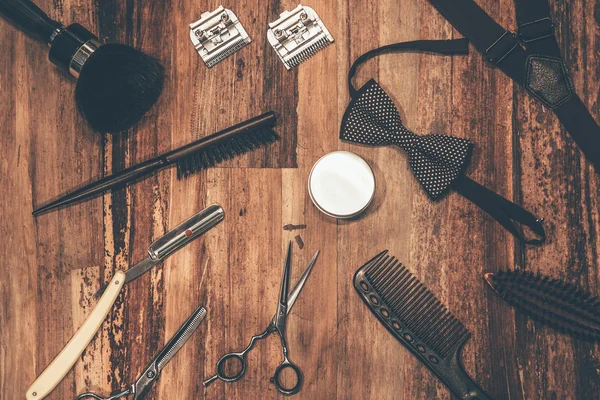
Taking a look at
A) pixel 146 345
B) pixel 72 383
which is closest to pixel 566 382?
pixel 146 345

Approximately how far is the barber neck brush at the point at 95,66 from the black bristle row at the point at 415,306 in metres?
0.77

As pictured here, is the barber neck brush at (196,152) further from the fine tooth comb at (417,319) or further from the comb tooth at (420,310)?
the comb tooth at (420,310)

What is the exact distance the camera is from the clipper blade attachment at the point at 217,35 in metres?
1.29

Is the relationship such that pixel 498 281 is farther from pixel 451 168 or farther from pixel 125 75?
pixel 125 75

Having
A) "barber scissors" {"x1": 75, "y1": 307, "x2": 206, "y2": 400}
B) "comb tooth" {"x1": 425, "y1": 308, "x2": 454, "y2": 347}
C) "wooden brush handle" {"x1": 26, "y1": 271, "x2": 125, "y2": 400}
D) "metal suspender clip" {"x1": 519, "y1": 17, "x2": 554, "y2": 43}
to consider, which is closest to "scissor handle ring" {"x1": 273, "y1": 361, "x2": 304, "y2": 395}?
"barber scissors" {"x1": 75, "y1": 307, "x2": 206, "y2": 400}

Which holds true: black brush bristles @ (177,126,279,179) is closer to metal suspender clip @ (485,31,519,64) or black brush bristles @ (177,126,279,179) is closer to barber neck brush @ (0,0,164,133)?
barber neck brush @ (0,0,164,133)

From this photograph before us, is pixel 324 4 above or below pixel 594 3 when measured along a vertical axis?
above

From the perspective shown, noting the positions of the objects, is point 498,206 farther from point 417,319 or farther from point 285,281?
point 285,281

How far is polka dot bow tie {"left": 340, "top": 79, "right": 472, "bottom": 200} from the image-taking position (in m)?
1.27

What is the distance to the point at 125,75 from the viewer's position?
49.2 inches

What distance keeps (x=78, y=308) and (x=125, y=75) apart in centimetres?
64

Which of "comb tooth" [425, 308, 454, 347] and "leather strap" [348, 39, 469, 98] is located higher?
"leather strap" [348, 39, 469, 98]

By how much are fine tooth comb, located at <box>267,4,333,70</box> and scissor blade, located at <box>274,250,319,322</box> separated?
527 millimetres

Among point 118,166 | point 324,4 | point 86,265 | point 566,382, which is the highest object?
point 324,4
